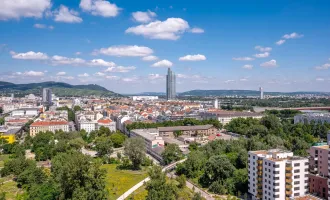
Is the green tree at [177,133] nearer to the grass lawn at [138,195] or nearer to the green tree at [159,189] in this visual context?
the grass lawn at [138,195]

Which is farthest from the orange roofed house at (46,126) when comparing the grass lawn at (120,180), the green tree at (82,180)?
the green tree at (82,180)

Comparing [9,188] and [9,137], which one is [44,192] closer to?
[9,188]

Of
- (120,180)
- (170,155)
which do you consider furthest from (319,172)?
(120,180)

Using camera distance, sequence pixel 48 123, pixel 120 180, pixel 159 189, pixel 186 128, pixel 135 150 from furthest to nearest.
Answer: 1. pixel 48 123
2. pixel 186 128
3. pixel 135 150
4. pixel 120 180
5. pixel 159 189

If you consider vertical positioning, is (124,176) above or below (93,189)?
below

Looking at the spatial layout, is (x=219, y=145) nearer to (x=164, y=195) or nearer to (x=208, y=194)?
(x=208, y=194)

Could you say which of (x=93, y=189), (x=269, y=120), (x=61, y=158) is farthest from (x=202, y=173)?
(x=269, y=120)

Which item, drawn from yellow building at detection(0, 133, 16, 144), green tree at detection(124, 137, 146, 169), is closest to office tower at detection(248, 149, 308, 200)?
green tree at detection(124, 137, 146, 169)
